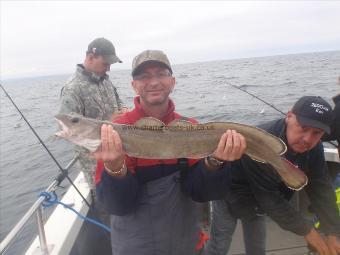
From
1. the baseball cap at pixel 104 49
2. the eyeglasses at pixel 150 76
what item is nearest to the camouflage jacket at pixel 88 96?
the baseball cap at pixel 104 49

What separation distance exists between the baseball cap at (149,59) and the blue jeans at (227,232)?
2.02 metres

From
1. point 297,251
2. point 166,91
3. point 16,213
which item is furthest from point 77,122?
point 16,213

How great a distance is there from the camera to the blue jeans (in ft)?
14.0

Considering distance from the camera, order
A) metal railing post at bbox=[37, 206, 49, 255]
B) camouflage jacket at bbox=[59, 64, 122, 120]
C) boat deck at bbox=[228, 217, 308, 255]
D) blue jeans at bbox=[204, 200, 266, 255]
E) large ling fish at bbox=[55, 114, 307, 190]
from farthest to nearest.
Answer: boat deck at bbox=[228, 217, 308, 255]
camouflage jacket at bbox=[59, 64, 122, 120]
blue jeans at bbox=[204, 200, 266, 255]
metal railing post at bbox=[37, 206, 49, 255]
large ling fish at bbox=[55, 114, 307, 190]

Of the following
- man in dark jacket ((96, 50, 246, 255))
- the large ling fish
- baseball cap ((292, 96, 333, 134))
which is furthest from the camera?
baseball cap ((292, 96, 333, 134))

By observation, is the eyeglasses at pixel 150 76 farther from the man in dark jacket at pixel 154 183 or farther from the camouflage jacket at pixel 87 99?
Result: the camouflage jacket at pixel 87 99

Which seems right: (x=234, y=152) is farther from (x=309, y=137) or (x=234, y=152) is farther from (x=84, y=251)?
(x=84, y=251)

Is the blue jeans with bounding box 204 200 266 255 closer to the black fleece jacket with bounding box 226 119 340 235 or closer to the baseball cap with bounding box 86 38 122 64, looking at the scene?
the black fleece jacket with bounding box 226 119 340 235

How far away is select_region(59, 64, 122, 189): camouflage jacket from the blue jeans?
1.94m

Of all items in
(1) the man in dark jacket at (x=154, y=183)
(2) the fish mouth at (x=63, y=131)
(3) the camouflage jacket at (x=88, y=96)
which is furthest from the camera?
(3) the camouflage jacket at (x=88, y=96)

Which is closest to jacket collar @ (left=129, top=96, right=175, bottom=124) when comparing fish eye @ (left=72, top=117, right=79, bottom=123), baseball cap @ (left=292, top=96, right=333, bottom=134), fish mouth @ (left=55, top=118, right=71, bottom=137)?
fish eye @ (left=72, top=117, right=79, bottom=123)

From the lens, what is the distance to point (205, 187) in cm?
304

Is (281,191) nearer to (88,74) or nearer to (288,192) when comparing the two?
(288,192)

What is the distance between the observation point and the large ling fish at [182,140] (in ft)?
10.1
